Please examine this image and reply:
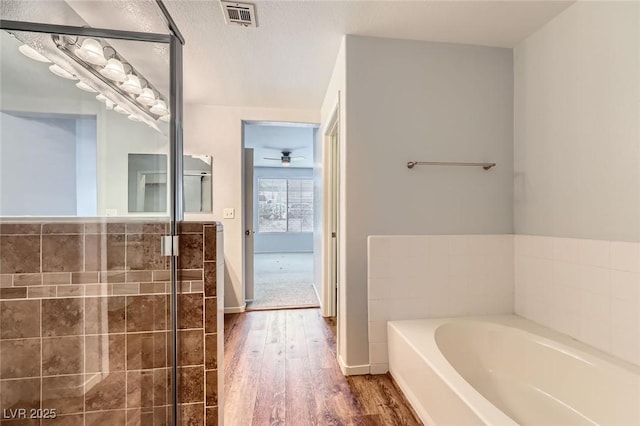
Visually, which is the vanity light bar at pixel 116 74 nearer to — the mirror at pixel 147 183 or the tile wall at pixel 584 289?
the mirror at pixel 147 183

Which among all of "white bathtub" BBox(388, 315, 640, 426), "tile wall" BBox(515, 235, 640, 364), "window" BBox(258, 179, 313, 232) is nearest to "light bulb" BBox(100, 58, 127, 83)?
"white bathtub" BBox(388, 315, 640, 426)

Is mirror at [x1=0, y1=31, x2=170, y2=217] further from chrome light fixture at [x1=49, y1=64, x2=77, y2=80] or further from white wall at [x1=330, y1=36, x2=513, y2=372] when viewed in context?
white wall at [x1=330, y1=36, x2=513, y2=372]

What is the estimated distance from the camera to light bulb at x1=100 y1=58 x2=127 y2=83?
1.55 meters

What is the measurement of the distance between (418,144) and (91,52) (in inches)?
75.2

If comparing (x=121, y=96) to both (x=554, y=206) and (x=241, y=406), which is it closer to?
(x=241, y=406)

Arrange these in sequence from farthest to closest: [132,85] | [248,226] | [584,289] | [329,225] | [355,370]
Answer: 1. [248,226]
2. [329,225]
3. [355,370]
4. [132,85]
5. [584,289]

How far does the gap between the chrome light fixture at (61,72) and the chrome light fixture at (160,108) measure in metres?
0.37

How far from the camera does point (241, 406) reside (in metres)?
1.65

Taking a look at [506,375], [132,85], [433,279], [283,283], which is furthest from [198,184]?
[506,375]

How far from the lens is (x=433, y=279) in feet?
6.51

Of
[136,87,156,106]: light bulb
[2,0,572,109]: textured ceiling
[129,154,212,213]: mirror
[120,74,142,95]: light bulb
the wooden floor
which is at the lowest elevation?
the wooden floor

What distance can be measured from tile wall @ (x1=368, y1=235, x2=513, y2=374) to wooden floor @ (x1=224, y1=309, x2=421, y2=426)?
0.86ft

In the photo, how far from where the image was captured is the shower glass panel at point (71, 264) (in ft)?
3.46

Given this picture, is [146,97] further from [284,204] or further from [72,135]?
[284,204]
